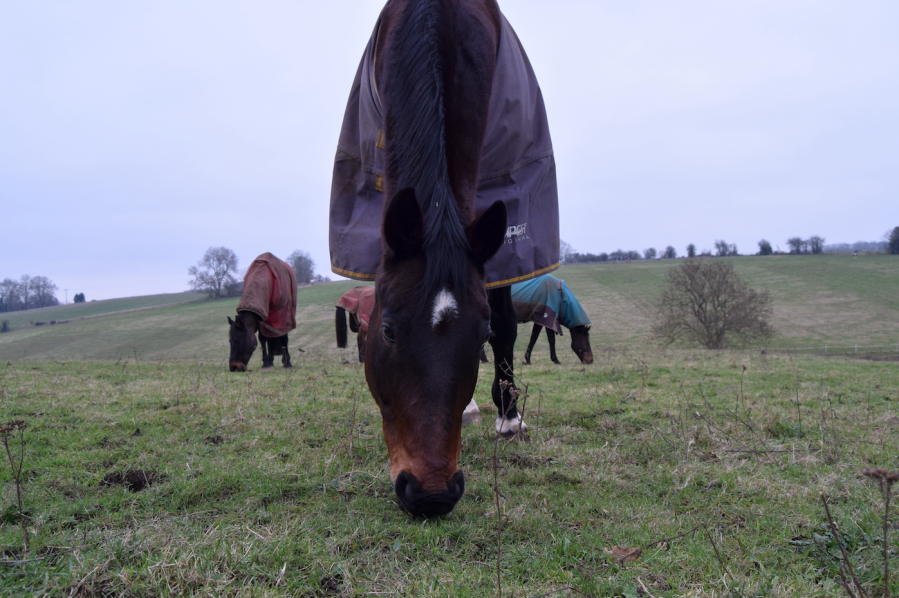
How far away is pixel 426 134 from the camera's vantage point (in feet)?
9.21

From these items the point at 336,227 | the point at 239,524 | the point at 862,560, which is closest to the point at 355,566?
the point at 239,524

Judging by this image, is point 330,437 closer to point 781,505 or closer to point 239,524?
point 239,524

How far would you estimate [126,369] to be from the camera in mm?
9352

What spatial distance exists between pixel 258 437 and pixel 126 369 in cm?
727

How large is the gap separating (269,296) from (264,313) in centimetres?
67

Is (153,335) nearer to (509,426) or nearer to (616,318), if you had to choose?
(616,318)

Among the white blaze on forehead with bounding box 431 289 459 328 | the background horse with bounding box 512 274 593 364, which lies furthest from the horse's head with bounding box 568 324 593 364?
the white blaze on forehead with bounding box 431 289 459 328

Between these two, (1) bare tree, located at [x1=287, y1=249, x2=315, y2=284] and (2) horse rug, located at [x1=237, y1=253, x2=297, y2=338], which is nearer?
(2) horse rug, located at [x1=237, y1=253, x2=297, y2=338]

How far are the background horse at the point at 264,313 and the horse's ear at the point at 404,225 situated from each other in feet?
28.0

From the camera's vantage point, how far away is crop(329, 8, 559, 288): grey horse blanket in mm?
3443

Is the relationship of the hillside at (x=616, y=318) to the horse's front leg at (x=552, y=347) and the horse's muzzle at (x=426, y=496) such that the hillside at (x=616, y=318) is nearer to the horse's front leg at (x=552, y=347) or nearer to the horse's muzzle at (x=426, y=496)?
the horse's front leg at (x=552, y=347)

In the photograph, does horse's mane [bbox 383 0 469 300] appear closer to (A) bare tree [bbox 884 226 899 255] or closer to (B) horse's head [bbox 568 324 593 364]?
(B) horse's head [bbox 568 324 593 364]

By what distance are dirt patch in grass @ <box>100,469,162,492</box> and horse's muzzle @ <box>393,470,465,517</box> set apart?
5.38 ft

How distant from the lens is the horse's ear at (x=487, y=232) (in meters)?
2.56
